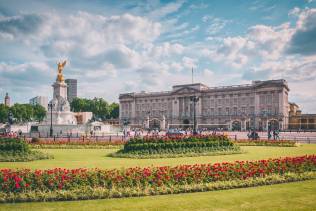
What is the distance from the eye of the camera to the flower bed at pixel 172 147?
2106 centimetres

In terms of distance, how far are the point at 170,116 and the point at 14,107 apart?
55787mm

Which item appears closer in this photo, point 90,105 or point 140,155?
point 140,155

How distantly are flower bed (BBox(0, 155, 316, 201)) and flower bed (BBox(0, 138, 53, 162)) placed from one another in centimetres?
878

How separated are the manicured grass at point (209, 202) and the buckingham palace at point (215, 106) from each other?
7737 centimetres

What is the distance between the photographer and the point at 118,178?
1066cm

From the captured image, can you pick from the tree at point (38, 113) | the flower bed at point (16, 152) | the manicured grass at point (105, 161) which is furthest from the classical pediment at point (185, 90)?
the flower bed at point (16, 152)

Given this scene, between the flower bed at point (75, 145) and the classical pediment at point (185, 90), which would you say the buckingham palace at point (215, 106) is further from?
the flower bed at point (75, 145)

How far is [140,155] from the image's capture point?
20.5 metres

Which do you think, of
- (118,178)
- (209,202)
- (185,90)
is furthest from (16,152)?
(185,90)

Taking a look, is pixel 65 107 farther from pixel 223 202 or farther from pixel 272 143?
pixel 223 202

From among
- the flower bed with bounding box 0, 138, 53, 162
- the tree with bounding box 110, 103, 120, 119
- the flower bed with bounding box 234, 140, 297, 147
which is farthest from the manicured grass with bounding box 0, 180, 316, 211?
the tree with bounding box 110, 103, 120, 119

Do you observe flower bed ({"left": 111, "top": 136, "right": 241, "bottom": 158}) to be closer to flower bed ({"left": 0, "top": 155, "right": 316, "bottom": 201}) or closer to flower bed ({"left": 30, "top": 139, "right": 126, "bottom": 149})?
flower bed ({"left": 30, "top": 139, "right": 126, "bottom": 149})

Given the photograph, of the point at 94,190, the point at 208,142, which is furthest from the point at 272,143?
the point at 94,190

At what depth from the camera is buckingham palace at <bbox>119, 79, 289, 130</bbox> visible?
95938 mm
